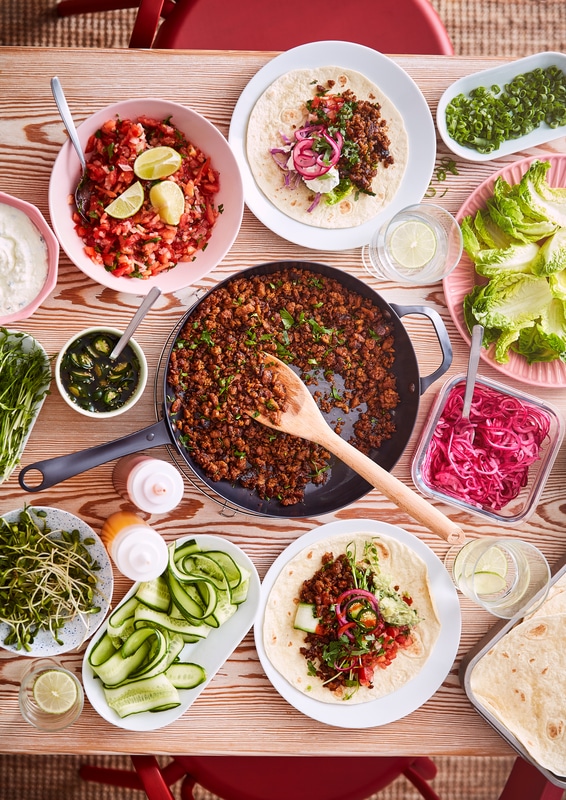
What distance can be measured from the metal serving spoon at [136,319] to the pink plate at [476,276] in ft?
3.40

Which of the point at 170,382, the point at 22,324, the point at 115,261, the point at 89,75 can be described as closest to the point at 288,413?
Result: the point at 170,382

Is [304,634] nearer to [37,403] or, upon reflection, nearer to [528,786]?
[528,786]

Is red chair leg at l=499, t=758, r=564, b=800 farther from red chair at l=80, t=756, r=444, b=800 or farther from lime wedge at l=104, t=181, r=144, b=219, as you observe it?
lime wedge at l=104, t=181, r=144, b=219

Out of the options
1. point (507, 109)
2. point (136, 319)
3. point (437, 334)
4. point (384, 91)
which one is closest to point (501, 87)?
point (507, 109)

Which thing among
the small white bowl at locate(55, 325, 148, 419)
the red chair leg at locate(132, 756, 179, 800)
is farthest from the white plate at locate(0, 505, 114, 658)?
the red chair leg at locate(132, 756, 179, 800)

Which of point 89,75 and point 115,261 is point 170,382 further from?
point 89,75

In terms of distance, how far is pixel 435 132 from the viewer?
8.50ft

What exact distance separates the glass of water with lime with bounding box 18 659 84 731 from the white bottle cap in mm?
439

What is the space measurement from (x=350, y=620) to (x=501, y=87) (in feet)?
6.60

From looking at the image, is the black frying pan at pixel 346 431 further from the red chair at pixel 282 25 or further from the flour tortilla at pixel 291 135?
the red chair at pixel 282 25

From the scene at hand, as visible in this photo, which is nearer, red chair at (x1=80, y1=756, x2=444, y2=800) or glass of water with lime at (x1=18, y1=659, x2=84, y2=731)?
glass of water with lime at (x1=18, y1=659, x2=84, y2=731)

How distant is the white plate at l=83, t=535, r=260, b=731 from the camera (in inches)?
94.2

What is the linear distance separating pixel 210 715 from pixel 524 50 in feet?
11.6

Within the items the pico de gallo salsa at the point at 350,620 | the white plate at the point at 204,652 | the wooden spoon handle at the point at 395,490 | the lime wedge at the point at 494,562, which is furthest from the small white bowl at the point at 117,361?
the lime wedge at the point at 494,562
